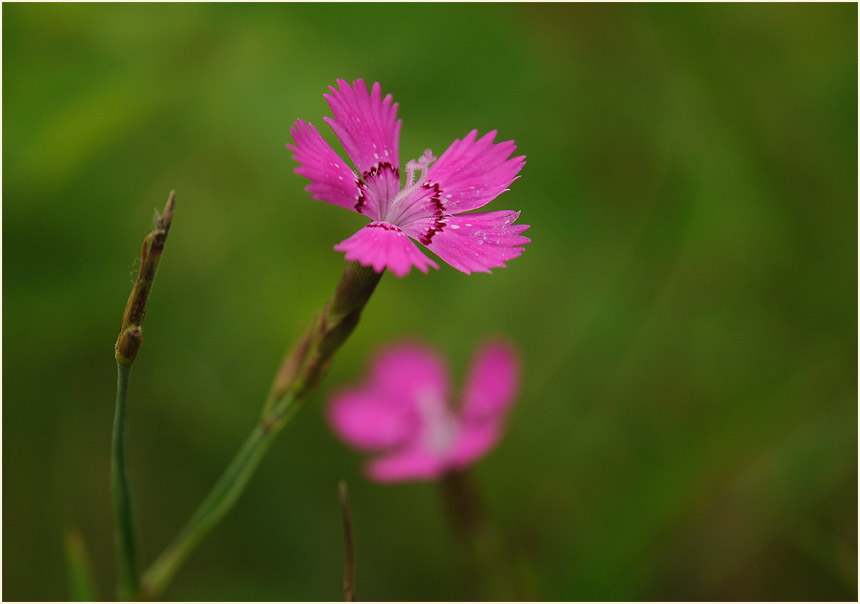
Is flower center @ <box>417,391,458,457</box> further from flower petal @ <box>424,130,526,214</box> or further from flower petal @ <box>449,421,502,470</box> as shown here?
flower petal @ <box>424,130,526,214</box>

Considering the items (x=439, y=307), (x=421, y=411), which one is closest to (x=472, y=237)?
(x=421, y=411)

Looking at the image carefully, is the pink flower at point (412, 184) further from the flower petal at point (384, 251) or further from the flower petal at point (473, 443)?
the flower petal at point (473, 443)

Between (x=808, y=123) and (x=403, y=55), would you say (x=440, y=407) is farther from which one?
(x=808, y=123)

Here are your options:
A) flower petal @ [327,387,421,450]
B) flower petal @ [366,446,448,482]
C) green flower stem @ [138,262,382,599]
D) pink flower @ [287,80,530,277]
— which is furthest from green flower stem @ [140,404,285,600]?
flower petal @ [327,387,421,450]

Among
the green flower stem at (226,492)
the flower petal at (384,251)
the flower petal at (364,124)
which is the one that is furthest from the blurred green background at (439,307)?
the flower petal at (384,251)

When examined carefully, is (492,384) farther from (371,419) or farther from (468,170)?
(468,170)

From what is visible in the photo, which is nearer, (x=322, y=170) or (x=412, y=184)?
(x=322, y=170)

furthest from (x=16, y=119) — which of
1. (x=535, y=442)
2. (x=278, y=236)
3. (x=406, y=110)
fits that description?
(x=535, y=442)
